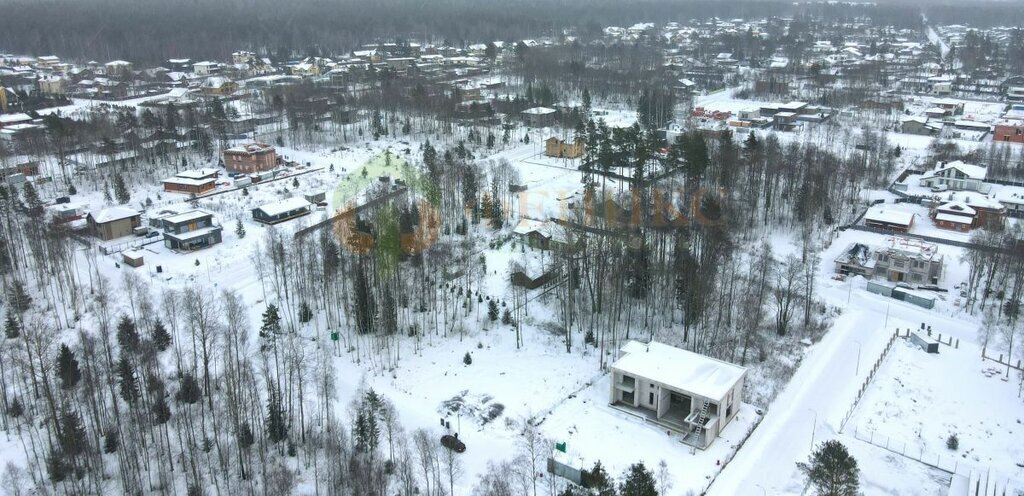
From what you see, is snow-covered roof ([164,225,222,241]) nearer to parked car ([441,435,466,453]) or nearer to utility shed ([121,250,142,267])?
utility shed ([121,250,142,267])

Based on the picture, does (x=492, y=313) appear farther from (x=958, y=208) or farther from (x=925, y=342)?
(x=958, y=208)

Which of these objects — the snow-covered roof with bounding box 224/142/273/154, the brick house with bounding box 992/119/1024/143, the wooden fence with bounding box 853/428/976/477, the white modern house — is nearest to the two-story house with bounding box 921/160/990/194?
the brick house with bounding box 992/119/1024/143

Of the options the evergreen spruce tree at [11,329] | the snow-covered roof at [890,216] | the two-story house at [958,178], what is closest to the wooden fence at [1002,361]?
the snow-covered roof at [890,216]

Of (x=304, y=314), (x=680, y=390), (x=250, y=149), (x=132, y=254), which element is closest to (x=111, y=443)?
(x=304, y=314)

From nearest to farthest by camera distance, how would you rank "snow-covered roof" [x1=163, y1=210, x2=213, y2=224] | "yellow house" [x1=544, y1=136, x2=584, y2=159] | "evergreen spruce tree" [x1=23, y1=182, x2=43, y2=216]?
"evergreen spruce tree" [x1=23, y1=182, x2=43, y2=216]
"snow-covered roof" [x1=163, y1=210, x2=213, y2=224]
"yellow house" [x1=544, y1=136, x2=584, y2=159]

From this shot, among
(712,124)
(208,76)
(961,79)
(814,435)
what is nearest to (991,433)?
(814,435)

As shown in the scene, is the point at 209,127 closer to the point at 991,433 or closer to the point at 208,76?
the point at 208,76
